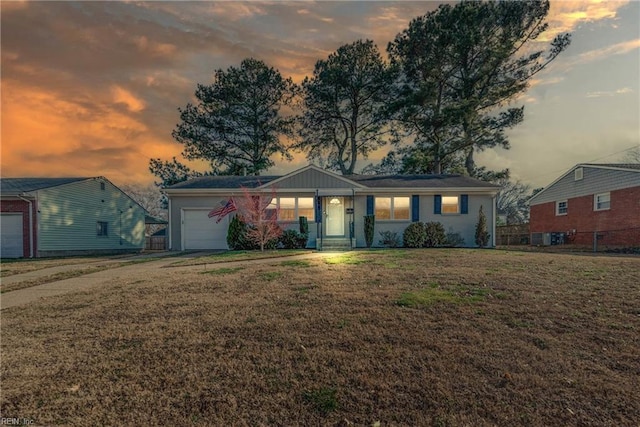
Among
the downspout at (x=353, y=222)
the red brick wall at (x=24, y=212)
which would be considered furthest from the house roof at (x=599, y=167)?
the red brick wall at (x=24, y=212)

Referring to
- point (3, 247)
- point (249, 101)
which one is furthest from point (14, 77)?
point (249, 101)

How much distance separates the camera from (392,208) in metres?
16.6

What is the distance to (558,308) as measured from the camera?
4.73 meters

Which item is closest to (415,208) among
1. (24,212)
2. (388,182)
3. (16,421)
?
(388,182)

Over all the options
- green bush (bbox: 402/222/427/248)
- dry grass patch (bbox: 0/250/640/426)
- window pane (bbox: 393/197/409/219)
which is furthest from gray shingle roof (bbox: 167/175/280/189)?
dry grass patch (bbox: 0/250/640/426)

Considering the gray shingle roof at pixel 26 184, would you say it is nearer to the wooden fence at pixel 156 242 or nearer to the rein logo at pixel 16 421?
the wooden fence at pixel 156 242

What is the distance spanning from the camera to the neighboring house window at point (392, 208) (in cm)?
1658

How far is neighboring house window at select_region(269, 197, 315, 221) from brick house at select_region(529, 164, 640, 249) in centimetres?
1357

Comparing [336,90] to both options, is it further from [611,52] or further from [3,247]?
[3,247]

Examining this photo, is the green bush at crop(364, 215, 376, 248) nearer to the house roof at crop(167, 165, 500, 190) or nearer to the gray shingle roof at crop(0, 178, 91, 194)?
the house roof at crop(167, 165, 500, 190)

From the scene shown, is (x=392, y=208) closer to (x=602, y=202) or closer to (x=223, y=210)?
(x=223, y=210)

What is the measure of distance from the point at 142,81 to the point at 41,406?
1367 centimetres

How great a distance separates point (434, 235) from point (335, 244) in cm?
501

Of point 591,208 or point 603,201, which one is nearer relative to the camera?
point 603,201
